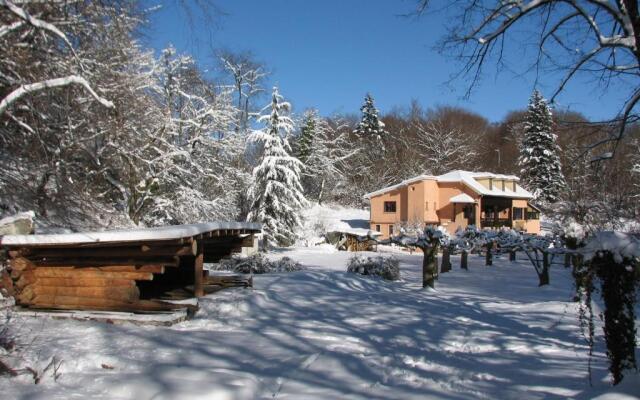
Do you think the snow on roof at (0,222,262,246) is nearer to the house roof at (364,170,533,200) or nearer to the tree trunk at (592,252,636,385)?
the tree trunk at (592,252,636,385)

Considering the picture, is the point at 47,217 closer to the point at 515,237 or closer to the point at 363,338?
the point at 363,338

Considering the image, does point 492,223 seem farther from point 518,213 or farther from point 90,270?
point 90,270

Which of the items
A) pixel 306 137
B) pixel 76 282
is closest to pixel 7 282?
pixel 76 282

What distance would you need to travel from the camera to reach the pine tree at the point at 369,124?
217 ft

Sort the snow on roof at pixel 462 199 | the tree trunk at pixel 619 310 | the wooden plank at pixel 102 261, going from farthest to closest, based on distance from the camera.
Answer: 1. the snow on roof at pixel 462 199
2. the wooden plank at pixel 102 261
3. the tree trunk at pixel 619 310

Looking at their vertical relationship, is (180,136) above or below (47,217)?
above

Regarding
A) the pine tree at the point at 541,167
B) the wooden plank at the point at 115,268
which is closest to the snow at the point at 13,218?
the wooden plank at the point at 115,268

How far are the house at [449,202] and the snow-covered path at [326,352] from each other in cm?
3494

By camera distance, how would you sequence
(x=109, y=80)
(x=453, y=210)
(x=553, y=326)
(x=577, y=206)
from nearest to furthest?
(x=553, y=326) < (x=109, y=80) < (x=577, y=206) < (x=453, y=210)

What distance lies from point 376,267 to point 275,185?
1665cm

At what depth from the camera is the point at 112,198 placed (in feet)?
64.8

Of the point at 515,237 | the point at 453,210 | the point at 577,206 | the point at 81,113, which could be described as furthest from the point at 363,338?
the point at 453,210

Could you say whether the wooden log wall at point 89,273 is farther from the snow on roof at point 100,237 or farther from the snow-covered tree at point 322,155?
the snow-covered tree at point 322,155

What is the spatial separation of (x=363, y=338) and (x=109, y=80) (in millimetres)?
10840
